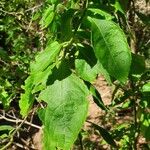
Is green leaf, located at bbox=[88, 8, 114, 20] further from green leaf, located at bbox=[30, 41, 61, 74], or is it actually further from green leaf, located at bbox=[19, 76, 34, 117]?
green leaf, located at bbox=[19, 76, 34, 117]

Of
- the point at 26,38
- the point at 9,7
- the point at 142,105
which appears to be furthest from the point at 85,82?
the point at 9,7

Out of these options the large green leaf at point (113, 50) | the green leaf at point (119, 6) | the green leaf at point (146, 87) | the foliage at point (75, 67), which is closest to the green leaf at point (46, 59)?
the foliage at point (75, 67)

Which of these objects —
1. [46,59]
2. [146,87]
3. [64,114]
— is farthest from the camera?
[146,87]

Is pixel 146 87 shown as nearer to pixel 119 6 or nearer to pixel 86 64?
pixel 119 6

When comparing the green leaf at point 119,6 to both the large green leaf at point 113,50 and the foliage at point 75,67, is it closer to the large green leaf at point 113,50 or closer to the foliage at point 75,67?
the foliage at point 75,67

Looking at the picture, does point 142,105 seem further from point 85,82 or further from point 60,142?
point 60,142

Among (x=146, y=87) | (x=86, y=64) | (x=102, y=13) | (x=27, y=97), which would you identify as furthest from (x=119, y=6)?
(x=146, y=87)
